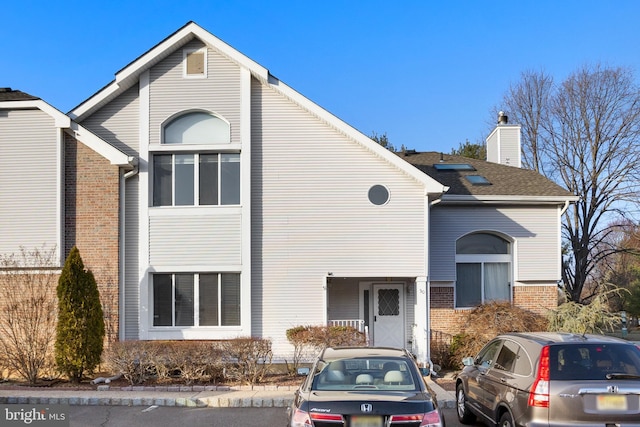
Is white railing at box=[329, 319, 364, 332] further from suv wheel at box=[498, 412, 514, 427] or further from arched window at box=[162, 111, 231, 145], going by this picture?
suv wheel at box=[498, 412, 514, 427]

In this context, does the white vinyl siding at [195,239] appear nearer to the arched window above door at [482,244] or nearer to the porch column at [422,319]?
the porch column at [422,319]

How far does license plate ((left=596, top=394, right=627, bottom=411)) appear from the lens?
5.37 metres

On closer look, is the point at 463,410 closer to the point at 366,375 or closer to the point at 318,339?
the point at 366,375

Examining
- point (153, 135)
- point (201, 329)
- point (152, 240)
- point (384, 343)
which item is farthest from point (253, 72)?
point (384, 343)

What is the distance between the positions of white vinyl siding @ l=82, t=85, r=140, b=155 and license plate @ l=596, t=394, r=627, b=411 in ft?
37.3

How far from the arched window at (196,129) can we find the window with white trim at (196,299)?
335cm

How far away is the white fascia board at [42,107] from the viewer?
496 inches

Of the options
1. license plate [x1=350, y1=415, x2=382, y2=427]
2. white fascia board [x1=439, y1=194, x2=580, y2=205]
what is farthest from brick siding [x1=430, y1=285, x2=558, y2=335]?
license plate [x1=350, y1=415, x2=382, y2=427]

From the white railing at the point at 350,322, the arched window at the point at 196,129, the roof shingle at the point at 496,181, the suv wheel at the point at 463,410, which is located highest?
the arched window at the point at 196,129

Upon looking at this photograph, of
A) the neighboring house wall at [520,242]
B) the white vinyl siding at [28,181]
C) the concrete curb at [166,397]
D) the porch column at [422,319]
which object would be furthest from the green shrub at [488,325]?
the white vinyl siding at [28,181]

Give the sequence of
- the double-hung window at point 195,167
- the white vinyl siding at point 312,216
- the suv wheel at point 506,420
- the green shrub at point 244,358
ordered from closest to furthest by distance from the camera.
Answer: the suv wheel at point 506,420 → the green shrub at point 244,358 → the white vinyl siding at point 312,216 → the double-hung window at point 195,167

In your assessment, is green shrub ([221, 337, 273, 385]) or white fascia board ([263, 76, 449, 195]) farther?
white fascia board ([263, 76, 449, 195])

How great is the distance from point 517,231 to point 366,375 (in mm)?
10173

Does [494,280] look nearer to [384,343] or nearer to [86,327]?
[384,343]
